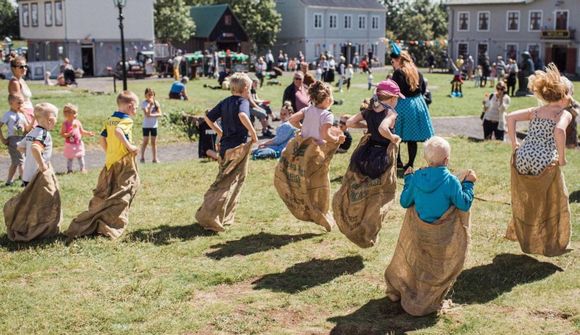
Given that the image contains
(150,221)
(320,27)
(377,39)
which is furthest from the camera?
(377,39)

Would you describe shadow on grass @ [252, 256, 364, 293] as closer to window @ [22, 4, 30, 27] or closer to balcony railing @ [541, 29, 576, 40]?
window @ [22, 4, 30, 27]

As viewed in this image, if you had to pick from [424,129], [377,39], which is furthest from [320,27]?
[424,129]

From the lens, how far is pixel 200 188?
10.8 meters

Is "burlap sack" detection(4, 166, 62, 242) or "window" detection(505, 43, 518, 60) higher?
"window" detection(505, 43, 518, 60)

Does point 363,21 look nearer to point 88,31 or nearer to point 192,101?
point 88,31

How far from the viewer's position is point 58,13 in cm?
4306

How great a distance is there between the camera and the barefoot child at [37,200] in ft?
24.9

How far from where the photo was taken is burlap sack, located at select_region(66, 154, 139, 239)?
25.5 feet

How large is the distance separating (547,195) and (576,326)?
1.56 meters

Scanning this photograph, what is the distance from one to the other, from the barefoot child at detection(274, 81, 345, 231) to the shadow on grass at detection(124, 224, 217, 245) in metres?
1.13

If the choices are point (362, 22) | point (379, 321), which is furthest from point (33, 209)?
point (362, 22)

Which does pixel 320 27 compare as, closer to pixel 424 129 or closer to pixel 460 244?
pixel 424 129

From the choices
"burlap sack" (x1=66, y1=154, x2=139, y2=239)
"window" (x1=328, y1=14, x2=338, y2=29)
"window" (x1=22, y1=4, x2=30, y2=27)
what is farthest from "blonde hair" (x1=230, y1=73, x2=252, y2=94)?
"window" (x1=328, y1=14, x2=338, y2=29)

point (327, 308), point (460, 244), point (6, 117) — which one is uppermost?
point (6, 117)
